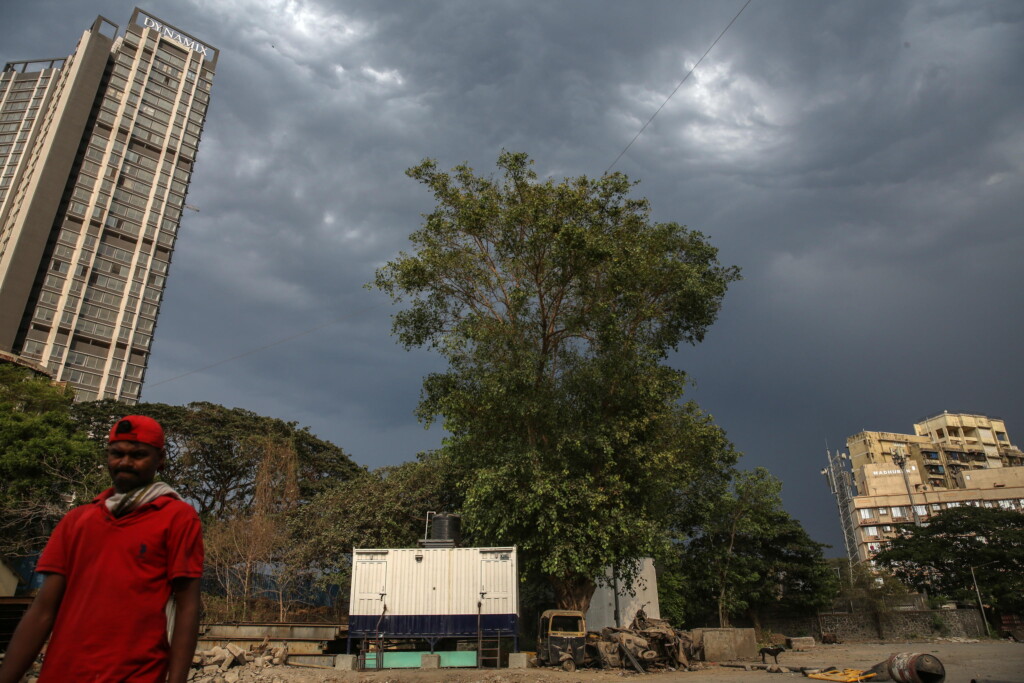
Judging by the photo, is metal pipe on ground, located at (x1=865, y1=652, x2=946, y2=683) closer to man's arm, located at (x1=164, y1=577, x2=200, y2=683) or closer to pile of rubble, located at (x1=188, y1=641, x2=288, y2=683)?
man's arm, located at (x1=164, y1=577, x2=200, y2=683)

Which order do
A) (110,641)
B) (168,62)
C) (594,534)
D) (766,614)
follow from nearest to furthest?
(110,641), (594,534), (766,614), (168,62)

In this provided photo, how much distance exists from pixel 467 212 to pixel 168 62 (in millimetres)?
72416

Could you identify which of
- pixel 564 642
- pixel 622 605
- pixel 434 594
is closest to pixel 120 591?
pixel 434 594

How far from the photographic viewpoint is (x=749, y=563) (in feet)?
107

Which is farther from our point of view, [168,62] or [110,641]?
[168,62]

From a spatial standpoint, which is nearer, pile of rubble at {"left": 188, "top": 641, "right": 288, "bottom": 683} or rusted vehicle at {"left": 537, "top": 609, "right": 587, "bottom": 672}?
pile of rubble at {"left": 188, "top": 641, "right": 288, "bottom": 683}

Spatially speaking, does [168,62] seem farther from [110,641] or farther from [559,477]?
[110,641]

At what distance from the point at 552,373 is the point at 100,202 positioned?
60502mm

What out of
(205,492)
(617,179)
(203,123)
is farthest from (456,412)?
(203,123)

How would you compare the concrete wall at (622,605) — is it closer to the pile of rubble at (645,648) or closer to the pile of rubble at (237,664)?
the pile of rubble at (645,648)

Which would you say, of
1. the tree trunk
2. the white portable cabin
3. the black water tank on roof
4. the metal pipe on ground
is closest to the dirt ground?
the white portable cabin

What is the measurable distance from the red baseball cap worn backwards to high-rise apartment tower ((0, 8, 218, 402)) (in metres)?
62.5

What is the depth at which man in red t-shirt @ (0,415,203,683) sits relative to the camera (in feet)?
6.93

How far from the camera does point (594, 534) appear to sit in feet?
57.0
